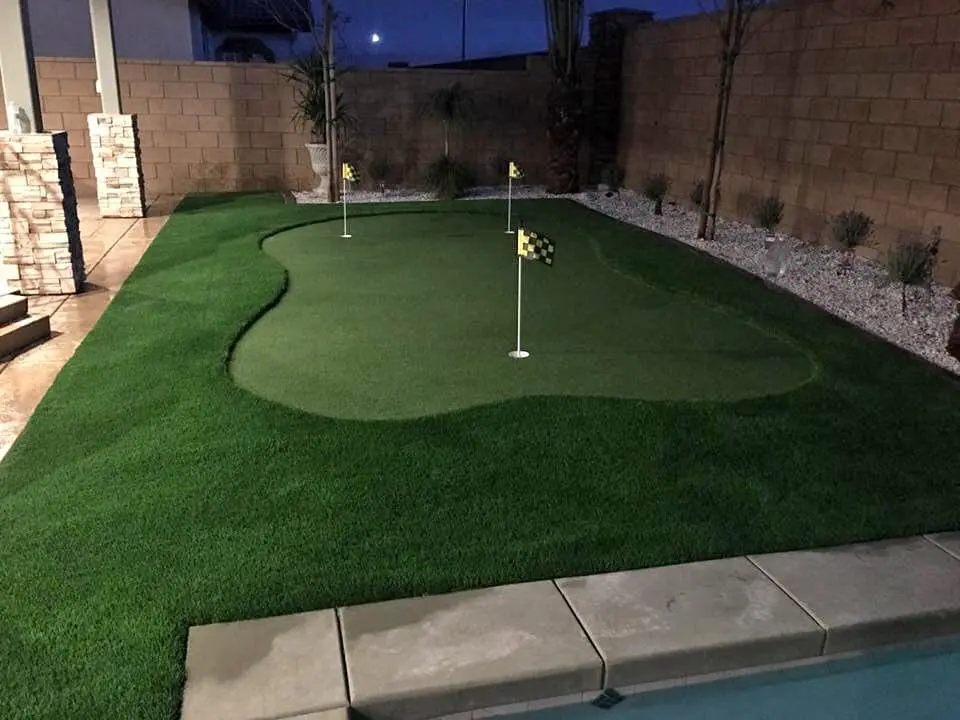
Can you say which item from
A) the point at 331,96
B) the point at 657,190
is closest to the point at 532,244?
the point at 657,190

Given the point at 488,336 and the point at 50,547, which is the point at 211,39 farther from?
the point at 50,547

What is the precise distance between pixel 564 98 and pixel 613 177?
1.25 metres

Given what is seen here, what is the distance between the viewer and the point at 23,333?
4.88 m

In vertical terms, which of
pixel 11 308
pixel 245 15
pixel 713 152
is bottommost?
pixel 11 308

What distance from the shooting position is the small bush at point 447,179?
1073 cm

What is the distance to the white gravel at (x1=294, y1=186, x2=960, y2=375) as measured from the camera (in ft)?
17.2

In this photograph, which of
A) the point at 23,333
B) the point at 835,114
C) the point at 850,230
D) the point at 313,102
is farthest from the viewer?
the point at 313,102

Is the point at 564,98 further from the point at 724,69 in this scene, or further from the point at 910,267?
the point at 910,267

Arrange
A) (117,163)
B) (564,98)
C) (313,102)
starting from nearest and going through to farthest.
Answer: (117,163) < (313,102) < (564,98)

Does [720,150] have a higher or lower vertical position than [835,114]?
lower

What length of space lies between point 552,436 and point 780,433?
1.04m

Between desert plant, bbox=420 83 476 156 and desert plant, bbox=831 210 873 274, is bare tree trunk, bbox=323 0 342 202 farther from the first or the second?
desert plant, bbox=831 210 873 274

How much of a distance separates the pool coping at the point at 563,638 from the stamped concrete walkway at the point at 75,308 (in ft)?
Answer: 6.45

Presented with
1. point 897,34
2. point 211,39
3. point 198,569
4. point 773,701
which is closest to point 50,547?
point 198,569
